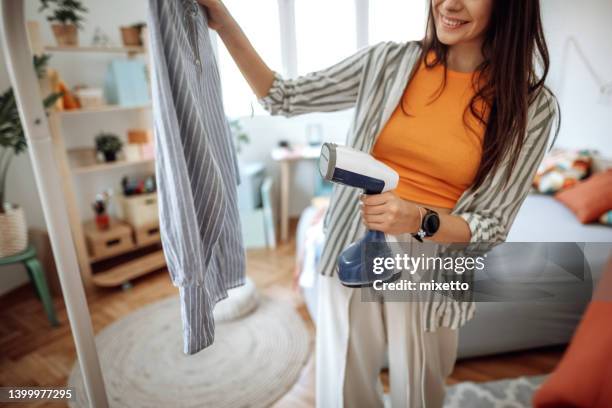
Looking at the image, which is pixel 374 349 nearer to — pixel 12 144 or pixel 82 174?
pixel 12 144

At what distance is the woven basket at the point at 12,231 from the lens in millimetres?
1692

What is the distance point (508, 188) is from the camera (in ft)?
2.40

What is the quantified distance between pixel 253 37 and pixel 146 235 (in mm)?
1771

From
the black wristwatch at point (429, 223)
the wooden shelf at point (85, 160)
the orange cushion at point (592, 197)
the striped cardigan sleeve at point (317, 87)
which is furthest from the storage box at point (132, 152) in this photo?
the orange cushion at point (592, 197)

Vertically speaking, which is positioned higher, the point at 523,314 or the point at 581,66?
the point at 581,66

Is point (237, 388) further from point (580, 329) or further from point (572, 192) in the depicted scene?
point (572, 192)

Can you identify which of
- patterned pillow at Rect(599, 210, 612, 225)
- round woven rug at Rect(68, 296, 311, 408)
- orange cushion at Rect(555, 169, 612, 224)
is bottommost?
round woven rug at Rect(68, 296, 311, 408)

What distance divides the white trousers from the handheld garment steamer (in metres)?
0.13

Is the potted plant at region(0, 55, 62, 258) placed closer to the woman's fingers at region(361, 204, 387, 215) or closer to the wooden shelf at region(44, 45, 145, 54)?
the wooden shelf at region(44, 45, 145, 54)

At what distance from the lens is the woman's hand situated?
66cm

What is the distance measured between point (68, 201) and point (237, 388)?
1.28 meters

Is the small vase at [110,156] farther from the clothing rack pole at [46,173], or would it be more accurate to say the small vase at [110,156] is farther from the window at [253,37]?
the clothing rack pole at [46,173]

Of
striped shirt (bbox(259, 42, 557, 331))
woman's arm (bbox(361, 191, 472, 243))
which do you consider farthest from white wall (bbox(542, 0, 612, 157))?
woman's arm (bbox(361, 191, 472, 243))

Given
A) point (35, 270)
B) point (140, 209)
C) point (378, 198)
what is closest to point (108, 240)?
point (140, 209)
